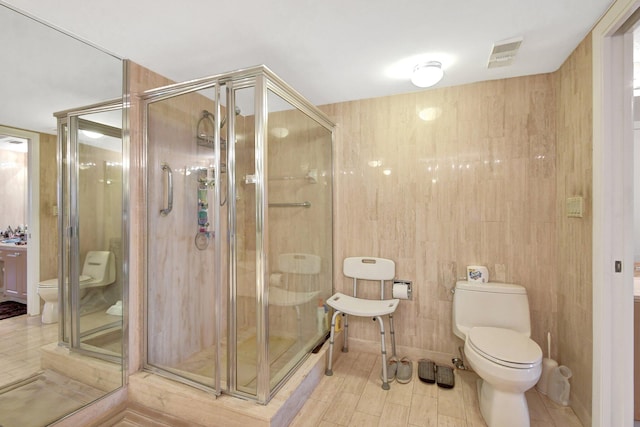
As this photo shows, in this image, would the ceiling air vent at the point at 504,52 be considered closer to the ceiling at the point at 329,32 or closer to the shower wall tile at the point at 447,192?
the ceiling at the point at 329,32

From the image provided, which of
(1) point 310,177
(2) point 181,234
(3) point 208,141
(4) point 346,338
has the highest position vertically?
(3) point 208,141

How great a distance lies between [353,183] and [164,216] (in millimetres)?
1643

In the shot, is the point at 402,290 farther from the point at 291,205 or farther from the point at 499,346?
the point at 291,205

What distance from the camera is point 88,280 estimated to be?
180 centimetres

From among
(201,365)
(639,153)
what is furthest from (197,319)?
(639,153)

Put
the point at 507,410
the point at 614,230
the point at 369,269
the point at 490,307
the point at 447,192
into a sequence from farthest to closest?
the point at 369,269, the point at 447,192, the point at 490,307, the point at 507,410, the point at 614,230

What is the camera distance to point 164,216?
6.97 feet

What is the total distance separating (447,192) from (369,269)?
956mm

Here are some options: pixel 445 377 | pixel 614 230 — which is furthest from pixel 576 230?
pixel 445 377

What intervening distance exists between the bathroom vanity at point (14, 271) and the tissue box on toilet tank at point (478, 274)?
2.95 meters

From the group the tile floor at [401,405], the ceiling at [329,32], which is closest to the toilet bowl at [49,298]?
the ceiling at [329,32]

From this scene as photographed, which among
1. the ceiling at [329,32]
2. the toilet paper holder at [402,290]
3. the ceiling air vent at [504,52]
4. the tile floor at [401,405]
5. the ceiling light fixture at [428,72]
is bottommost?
the tile floor at [401,405]

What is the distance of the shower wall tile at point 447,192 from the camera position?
2137 mm

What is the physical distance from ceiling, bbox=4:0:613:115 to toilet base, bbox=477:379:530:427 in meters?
2.13
